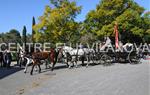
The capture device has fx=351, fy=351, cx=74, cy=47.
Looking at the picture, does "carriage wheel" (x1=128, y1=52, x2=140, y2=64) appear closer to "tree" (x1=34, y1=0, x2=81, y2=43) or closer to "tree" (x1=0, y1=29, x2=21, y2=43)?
"tree" (x1=34, y1=0, x2=81, y2=43)

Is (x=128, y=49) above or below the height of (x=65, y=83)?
above

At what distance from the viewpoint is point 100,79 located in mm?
16828

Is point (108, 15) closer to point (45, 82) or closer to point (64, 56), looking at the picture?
point (64, 56)

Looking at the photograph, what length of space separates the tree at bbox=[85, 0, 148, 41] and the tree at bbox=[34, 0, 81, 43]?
29.1 ft

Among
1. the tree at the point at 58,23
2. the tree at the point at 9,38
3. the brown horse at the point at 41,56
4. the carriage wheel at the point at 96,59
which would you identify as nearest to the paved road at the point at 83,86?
the brown horse at the point at 41,56

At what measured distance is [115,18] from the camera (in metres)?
52.2

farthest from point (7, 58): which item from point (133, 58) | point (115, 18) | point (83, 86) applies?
point (115, 18)

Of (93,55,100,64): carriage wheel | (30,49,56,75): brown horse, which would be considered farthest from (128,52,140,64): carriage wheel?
(30,49,56,75): brown horse

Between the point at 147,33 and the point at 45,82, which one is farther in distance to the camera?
the point at 147,33

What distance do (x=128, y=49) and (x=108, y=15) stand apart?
26.8 m

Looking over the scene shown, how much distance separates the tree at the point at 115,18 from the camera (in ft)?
167

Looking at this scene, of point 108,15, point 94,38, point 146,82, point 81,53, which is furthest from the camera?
point 94,38

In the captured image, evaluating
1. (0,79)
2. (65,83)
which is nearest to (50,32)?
(0,79)

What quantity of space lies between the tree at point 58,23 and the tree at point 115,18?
8.87 metres
